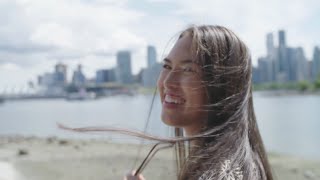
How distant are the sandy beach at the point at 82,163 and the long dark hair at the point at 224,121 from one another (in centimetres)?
869

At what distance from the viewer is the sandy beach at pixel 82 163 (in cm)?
1318

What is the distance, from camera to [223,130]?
1406mm

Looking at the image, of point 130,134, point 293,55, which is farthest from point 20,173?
point 293,55

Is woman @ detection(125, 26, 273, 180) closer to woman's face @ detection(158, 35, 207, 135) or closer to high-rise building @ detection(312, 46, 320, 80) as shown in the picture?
woman's face @ detection(158, 35, 207, 135)

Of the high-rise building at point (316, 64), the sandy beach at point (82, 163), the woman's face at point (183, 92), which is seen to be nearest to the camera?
the woman's face at point (183, 92)

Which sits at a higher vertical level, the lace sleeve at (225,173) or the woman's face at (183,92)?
the woman's face at (183,92)

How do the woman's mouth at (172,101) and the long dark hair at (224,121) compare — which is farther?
the woman's mouth at (172,101)

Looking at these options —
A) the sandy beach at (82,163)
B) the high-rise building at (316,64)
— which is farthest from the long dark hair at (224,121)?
the high-rise building at (316,64)

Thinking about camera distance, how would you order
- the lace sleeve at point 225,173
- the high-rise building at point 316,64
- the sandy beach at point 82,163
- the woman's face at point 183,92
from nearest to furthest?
the lace sleeve at point 225,173, the woman's face at point 183,92, the sandy beach at point 82,163, the high-rise building at point 316,64

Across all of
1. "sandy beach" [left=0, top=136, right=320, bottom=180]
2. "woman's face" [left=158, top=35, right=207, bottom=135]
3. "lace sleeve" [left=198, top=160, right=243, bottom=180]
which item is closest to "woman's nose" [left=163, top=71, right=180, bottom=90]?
"woman's face" [left=158, top=35, right=207, bottom=135]

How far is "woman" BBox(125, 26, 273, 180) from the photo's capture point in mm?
1367

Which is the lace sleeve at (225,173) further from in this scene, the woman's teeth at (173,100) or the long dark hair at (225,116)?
the woman's teeth at (173,100)

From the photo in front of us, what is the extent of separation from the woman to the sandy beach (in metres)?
8.69

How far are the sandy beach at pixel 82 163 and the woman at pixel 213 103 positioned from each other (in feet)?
28.5
